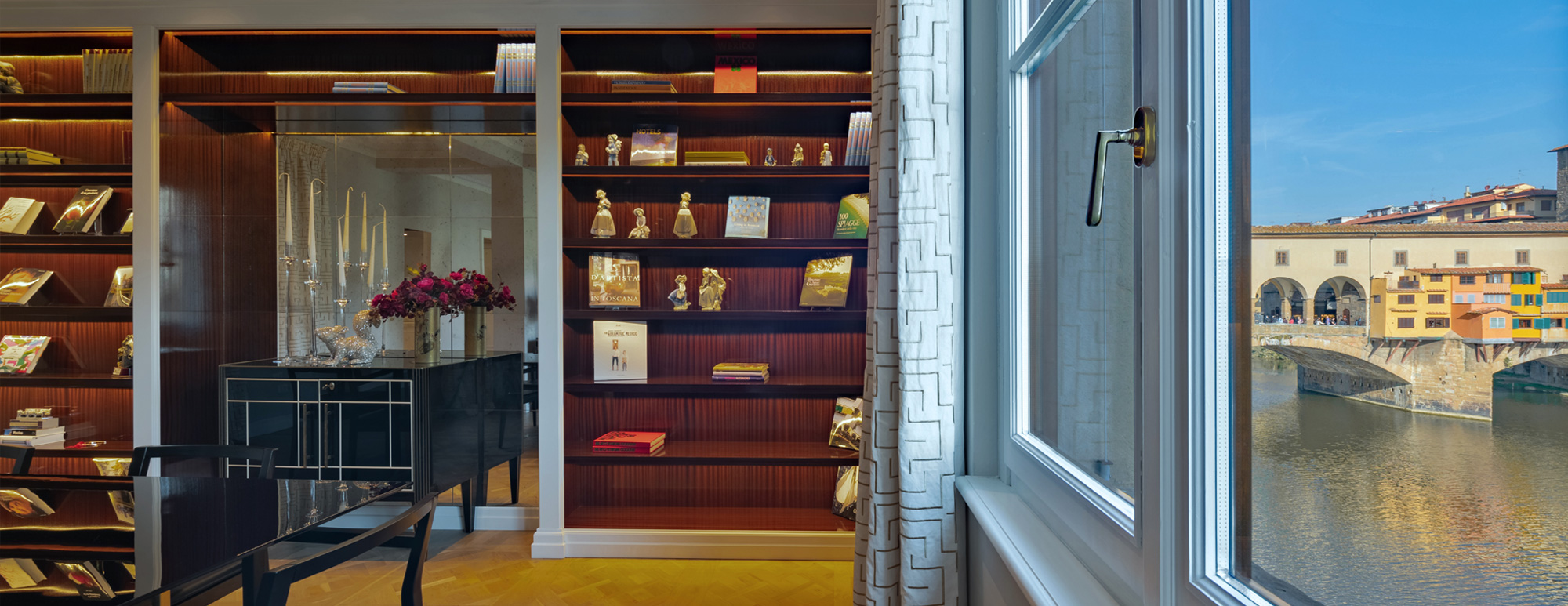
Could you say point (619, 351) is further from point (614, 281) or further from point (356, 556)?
point (356, 556)

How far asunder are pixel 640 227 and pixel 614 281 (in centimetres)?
28

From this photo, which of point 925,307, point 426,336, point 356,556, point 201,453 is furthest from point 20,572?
point 426,336

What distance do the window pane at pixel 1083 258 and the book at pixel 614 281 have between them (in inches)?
84.0

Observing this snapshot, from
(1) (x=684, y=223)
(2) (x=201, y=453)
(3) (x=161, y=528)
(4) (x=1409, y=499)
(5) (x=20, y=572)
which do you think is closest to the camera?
(4) (x=1409, y=499)

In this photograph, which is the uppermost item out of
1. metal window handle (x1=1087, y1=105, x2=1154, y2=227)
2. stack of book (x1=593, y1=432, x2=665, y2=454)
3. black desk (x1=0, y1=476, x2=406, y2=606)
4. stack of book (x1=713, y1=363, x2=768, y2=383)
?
metal window handle (x1=1087, y1=105, x2=1154, y2=227)

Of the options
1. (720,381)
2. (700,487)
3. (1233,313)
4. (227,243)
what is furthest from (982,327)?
(227,243)

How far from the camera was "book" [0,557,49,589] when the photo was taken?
1153mm

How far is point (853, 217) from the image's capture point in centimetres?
317

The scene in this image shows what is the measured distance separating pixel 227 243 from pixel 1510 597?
14.0ft

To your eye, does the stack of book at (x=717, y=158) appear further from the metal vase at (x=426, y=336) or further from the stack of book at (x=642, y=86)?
the metal vase at (x=426, y=336)

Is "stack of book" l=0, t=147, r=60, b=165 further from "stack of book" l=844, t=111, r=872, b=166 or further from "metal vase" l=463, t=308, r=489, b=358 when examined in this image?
"stack of book" l=844, t=111, r=872, b=166

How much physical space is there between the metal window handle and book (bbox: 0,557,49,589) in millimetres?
1765

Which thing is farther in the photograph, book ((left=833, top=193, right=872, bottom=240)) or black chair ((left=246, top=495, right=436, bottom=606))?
book ((left=833, top=193, right=872, bottom=240))

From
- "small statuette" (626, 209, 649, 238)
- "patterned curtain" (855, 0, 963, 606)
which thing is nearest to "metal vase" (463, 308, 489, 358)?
"small statuette" (626, 209, 649, 238)
